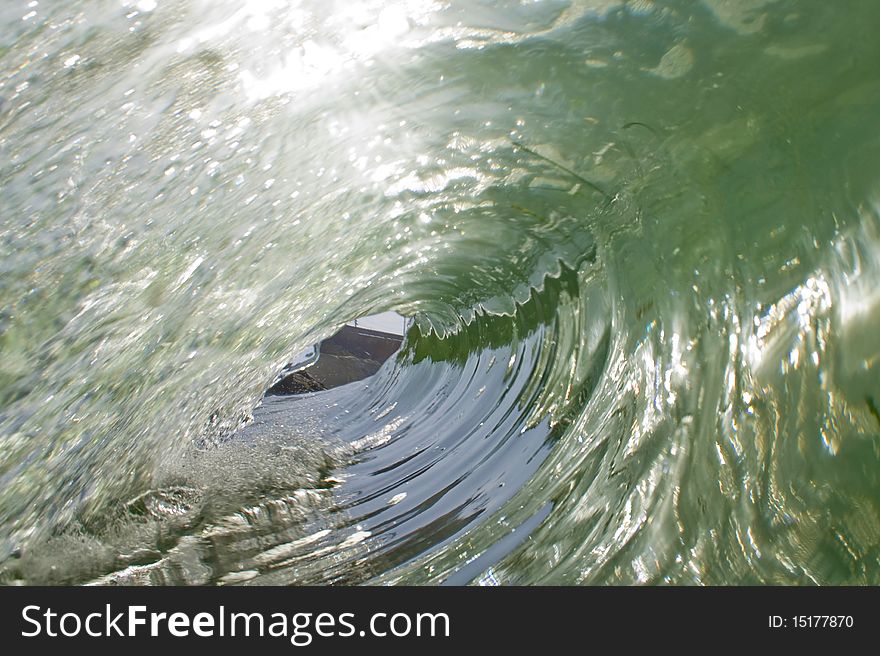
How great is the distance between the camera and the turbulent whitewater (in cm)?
106

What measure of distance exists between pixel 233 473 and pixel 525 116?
1.67m

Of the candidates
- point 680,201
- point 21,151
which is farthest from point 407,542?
point 21,151

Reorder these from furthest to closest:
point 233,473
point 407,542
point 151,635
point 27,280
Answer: point 233,473, point 407,542, point 27,280, point 151,635

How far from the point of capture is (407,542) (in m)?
1.72

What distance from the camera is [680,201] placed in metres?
1.47

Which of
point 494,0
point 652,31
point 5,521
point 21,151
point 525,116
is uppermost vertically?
point 21,151

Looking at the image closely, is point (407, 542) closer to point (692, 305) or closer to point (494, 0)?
point (692, 305)

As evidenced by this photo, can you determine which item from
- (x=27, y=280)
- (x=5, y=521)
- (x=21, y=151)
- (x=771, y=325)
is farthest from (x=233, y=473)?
(x=771, y=325)

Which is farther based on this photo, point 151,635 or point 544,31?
point 544,31

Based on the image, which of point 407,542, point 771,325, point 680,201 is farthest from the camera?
point 407,542

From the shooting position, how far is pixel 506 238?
2416 mm

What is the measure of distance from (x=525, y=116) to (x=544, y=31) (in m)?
0.21

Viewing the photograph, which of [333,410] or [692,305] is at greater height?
[692,305]

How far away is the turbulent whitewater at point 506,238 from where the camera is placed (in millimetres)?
1061
